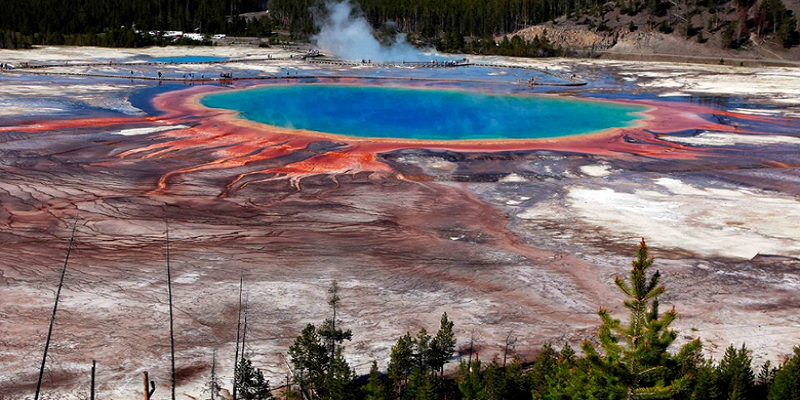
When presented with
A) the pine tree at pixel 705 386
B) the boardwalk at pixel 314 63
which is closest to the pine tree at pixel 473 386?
the pine tree at pixel 705 386

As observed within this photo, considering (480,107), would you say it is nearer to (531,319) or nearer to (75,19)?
(531,319)

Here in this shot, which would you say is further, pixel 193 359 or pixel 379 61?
pixel 379 61

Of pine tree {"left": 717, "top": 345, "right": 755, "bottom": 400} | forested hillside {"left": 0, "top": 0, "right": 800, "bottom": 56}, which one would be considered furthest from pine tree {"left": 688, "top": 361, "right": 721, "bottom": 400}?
forested hillside {"left": 0, "top": 0, "right": 800, "bottom": 56}

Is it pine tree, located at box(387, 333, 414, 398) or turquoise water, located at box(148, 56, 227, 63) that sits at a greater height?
turquoise water, located at box(148, 56, 227, 63)

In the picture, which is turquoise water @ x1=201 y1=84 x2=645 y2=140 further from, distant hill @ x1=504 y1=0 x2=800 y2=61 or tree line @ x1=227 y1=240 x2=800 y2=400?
distant hill @ x1=504 y1=0 x2=800 y2=61

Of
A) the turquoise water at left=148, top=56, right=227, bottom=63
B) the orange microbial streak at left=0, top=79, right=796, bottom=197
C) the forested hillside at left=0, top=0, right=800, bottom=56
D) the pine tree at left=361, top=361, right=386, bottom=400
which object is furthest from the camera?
the forested hillside at left=0, top=0, right=800, bottom=56

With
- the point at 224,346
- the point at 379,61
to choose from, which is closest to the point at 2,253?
the point at 224,346
